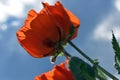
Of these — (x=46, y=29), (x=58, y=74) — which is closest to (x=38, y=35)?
(x=46, y=29)

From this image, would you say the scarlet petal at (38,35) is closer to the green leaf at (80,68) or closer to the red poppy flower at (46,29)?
the red poppy flower at (46,29)

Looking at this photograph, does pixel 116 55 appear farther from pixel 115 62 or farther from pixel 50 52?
pixel 50 52

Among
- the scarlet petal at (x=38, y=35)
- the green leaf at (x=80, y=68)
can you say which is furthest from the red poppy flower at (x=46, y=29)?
the green leaf at (x=80, y=68)

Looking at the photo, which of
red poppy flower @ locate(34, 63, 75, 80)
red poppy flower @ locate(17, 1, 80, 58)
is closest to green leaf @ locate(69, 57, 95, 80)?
red poppy flower @ locate(34, 63, 75, 80)

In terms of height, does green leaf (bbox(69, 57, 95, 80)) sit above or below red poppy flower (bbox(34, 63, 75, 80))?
below

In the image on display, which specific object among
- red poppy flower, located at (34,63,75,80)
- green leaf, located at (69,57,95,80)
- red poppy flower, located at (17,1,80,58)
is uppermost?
red poppy flower, located at (17,1,80,58)

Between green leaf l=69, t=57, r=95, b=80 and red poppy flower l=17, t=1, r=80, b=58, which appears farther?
red poppy flower l=17, t=1, r=80, b=58

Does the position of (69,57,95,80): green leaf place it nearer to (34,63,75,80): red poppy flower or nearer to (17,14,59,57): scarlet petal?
(34,63,75,80): red poppy flower

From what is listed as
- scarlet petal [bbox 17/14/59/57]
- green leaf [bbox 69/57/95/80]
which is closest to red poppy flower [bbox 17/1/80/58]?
scarlet petal [bbox 17/14/59/57]
